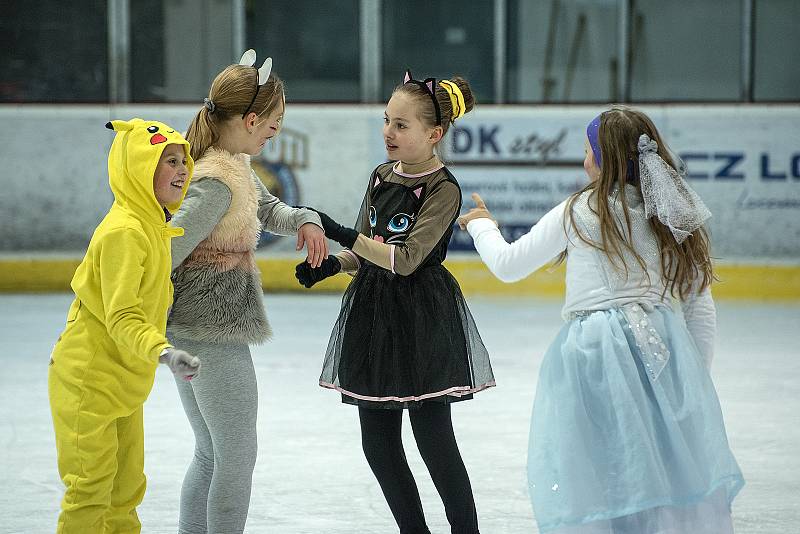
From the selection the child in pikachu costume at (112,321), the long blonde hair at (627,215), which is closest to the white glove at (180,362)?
the child in pikachu costume at (112,321)

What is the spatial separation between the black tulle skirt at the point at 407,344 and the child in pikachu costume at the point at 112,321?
0.52 meters

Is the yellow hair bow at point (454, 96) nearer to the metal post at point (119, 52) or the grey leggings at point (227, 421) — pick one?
the grey leggings at point (227, 421)

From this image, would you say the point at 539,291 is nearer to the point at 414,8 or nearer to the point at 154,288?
the point at 414,8

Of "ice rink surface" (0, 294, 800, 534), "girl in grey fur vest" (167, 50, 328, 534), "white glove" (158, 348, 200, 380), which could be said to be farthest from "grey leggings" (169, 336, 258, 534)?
"ice rink surface" (0, 294, 800, 534)

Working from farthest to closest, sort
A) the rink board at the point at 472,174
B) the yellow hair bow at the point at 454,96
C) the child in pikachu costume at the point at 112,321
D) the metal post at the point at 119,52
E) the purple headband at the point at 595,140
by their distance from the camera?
the metal post at the point at 119,52
the rink board at the point at 472,174
the yellow hair bow at the point at 454,96
the purple headband at the point at 595,140
the child in pikachu costume at the point at 112,321

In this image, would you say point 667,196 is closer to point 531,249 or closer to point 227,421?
point 531,249

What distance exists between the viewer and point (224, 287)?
264 centimetres

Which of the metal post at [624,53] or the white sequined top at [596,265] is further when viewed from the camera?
the metal post at [624,53]

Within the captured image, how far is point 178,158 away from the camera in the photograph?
245 cm

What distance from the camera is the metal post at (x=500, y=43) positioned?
10023 millimetres

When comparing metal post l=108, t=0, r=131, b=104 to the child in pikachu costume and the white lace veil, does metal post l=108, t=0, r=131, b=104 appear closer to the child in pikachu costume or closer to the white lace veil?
the child in pikachu costume

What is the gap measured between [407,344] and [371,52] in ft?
24.8

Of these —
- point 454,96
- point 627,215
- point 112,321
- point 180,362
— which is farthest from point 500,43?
point 180,362

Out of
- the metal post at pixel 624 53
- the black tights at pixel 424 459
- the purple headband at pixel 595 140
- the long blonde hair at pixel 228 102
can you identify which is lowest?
the black tights at pixel 424 459
